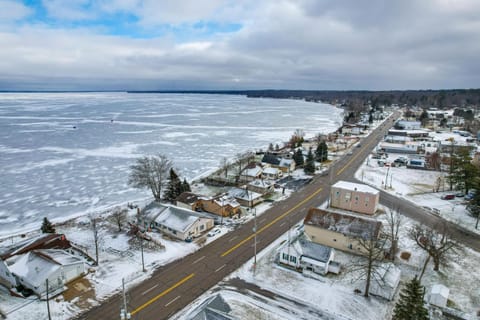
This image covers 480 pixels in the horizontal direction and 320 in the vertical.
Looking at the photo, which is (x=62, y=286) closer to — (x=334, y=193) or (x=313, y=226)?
(x=313, y=226)

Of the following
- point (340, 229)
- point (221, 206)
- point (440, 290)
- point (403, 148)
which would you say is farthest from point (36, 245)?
point (403, 148)

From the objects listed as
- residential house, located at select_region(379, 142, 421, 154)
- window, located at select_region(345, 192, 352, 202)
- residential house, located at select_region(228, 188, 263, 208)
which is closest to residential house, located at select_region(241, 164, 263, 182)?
residential house, located at select_region(228, 188, 263, 208)

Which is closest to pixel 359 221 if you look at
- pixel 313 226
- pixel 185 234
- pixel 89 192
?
pixel 313 226

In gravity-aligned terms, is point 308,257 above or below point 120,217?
above

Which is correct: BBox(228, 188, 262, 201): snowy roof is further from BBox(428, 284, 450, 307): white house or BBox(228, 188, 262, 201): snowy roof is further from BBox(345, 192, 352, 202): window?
BBox(428, 284, 450, 307): white house

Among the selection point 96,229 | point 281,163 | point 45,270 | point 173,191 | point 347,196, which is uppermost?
point 281,163

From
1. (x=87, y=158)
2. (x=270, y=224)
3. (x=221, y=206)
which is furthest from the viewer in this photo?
(x=87, y=158)

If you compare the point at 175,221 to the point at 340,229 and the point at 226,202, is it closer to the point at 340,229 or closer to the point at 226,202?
the point at 226,202

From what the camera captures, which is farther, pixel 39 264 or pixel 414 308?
pixel 39 264
